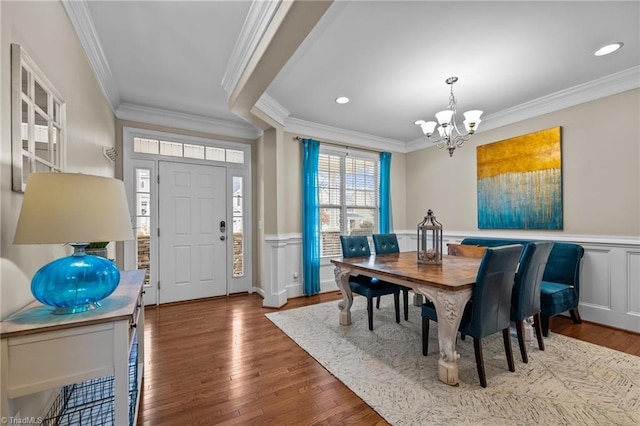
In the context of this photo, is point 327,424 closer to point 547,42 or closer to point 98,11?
point 98,11

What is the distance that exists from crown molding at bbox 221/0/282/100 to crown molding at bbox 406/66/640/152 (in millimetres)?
3472

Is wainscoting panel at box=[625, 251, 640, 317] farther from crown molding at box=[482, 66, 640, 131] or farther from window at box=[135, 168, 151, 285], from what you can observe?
window at box=[135, 168, 151, 285]

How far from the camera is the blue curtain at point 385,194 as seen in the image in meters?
5.14

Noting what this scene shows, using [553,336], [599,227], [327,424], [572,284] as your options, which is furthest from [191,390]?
[599,227]

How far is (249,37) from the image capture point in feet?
7.29

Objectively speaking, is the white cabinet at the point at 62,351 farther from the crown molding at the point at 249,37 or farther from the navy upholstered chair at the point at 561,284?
the navy upholstered chair at the point at 561,284

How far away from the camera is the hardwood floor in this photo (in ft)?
5.64

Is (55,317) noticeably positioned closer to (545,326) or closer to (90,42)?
(90,42)

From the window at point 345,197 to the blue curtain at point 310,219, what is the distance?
0.27 meters

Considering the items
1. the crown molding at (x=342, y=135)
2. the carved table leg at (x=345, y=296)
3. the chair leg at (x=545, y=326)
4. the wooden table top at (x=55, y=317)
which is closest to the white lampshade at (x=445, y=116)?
the carved table leg at (x=345, y=296)

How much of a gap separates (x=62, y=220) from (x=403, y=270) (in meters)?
2.25

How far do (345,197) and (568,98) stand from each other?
3.16 metres

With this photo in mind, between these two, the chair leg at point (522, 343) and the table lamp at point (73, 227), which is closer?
the table lamp at point (73, 227)

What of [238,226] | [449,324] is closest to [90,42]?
[238,226]
